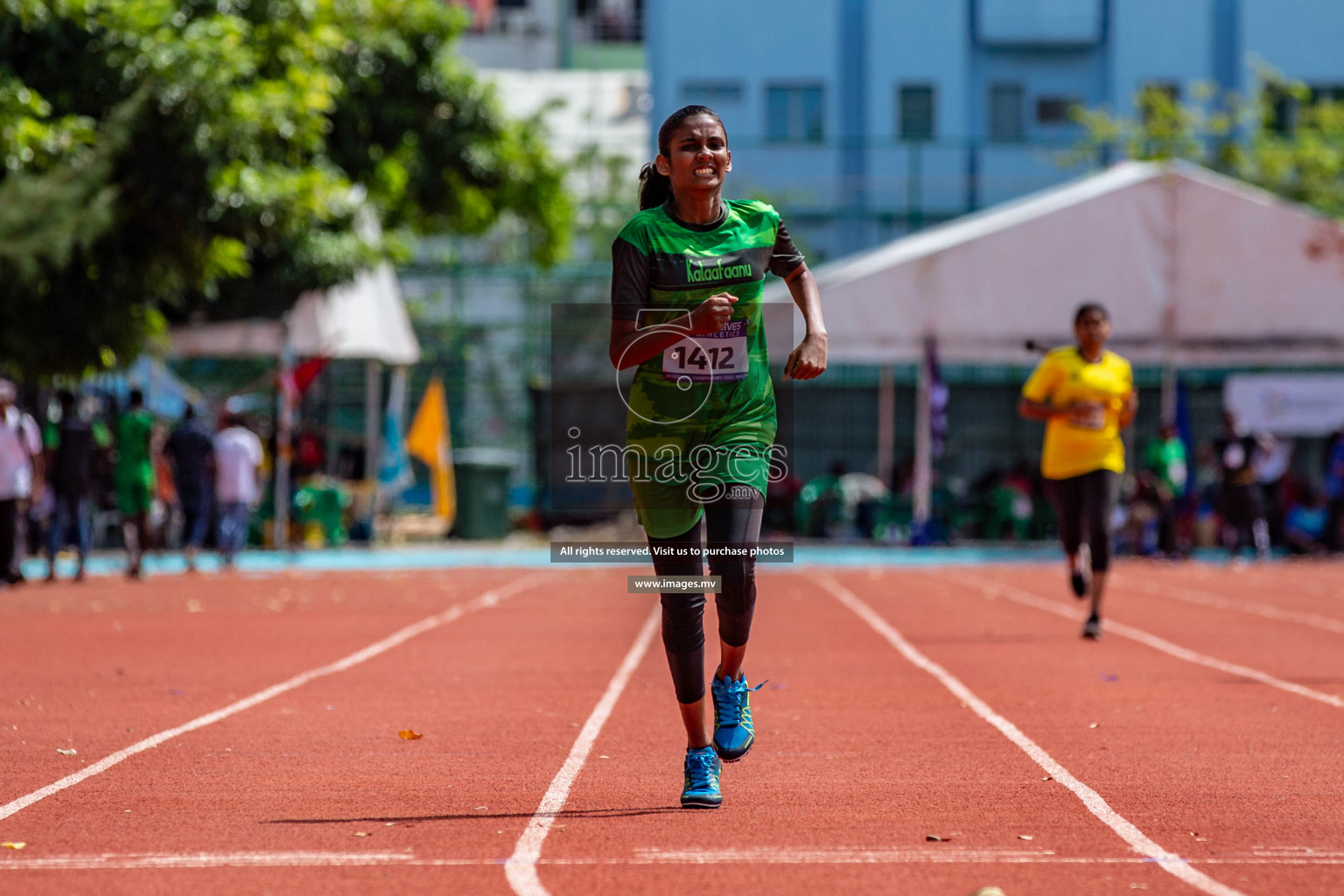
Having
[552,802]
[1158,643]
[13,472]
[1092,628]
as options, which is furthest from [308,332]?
[552,802]

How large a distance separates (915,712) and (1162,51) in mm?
35615

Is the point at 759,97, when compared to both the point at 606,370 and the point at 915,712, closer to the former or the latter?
the point at 606,370

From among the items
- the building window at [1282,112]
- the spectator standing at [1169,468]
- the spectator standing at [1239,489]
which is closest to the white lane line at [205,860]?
the spectator standing at [1169,468]

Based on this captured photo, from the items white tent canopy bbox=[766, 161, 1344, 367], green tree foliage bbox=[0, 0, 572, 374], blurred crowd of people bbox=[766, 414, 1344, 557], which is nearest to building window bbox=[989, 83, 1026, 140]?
blurred crowd of people bbox=[766, 414, 1344, 557]

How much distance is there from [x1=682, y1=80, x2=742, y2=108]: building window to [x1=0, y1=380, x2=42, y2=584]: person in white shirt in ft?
83.5

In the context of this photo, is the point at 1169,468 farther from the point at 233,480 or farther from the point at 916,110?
the point at 916,110

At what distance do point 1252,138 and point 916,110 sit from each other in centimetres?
770

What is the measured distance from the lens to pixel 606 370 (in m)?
34.0

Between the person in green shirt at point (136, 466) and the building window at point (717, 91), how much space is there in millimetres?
23780

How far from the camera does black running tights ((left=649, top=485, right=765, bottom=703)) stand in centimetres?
573

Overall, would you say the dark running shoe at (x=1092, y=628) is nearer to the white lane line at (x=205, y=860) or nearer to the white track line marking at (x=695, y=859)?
the white track line marking at (x=695, y=859)

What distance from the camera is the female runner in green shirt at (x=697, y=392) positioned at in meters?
5.64

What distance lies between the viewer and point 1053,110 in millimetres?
41875

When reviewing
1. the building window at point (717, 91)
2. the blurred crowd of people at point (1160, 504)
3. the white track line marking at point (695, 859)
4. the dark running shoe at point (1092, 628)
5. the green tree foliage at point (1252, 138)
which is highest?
the building window at point (717, 91)
